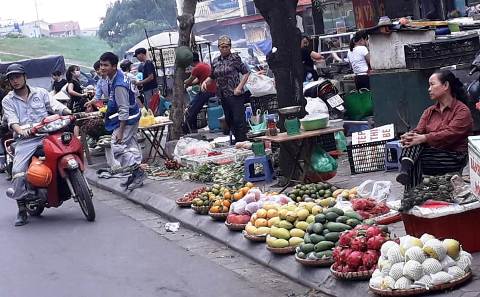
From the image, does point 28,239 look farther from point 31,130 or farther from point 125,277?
point 125,277

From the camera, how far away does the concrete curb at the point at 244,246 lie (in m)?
7.07

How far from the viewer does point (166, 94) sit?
25438 mm

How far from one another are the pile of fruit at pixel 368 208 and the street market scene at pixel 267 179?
18 millimetres

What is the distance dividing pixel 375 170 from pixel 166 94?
14140mm

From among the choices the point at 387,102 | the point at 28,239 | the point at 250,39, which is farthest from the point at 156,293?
the point at 250,39

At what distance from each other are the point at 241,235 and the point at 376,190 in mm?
1491

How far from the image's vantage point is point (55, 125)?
11.6m

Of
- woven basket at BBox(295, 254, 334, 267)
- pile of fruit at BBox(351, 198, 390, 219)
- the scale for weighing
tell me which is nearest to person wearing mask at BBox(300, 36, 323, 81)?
the scale for weighing

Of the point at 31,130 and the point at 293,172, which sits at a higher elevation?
the point at 31,130

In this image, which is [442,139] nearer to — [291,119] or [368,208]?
[368,208]

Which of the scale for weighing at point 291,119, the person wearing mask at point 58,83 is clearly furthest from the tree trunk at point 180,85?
the person wearing mask at point 58,83

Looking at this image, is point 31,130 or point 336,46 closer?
point 31,130

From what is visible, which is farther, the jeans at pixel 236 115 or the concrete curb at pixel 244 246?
the jeans at pixel 236 115

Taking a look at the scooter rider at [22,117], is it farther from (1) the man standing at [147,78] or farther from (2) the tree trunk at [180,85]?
(1) the man standing at [147,78]
